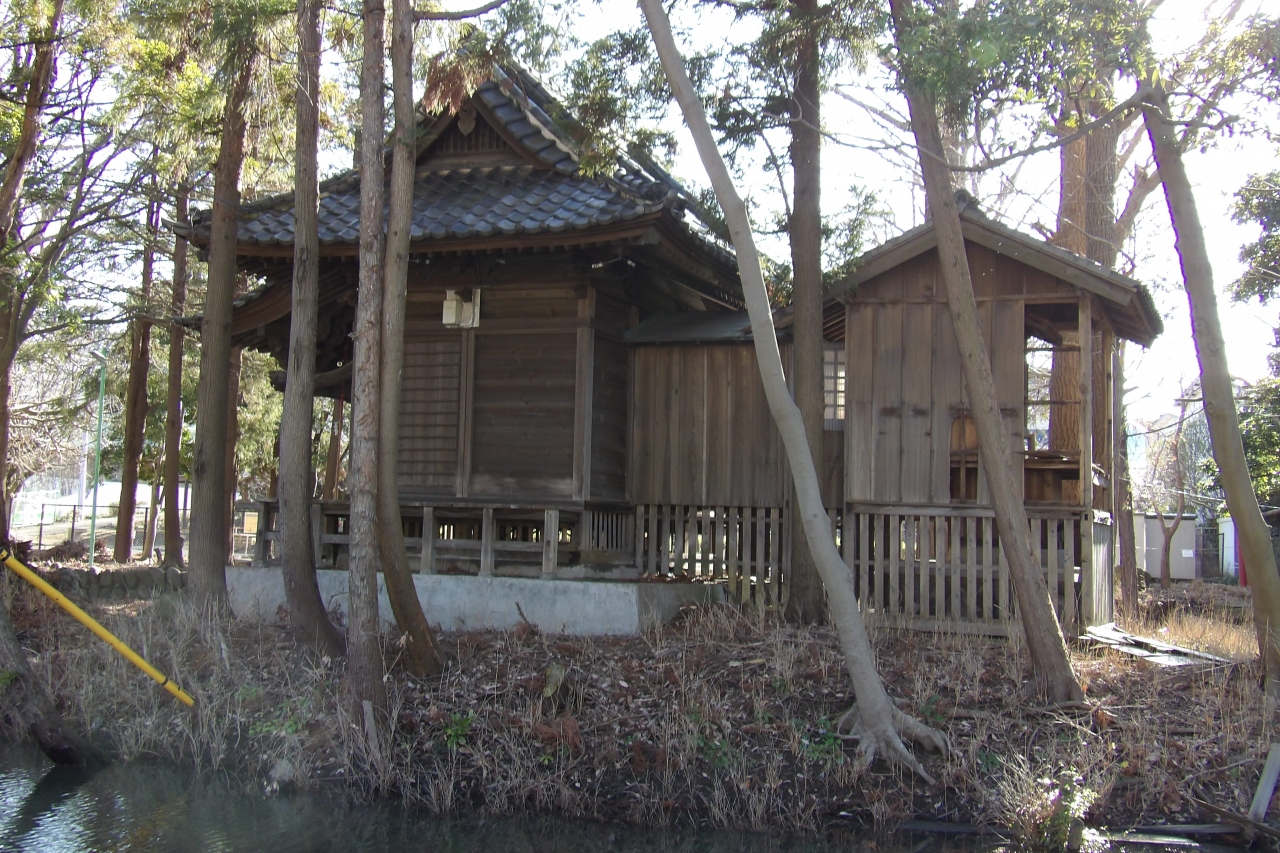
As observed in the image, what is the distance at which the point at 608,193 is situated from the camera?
34.1ft

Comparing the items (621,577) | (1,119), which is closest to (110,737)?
(621,577)

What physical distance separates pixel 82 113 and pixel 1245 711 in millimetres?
15989

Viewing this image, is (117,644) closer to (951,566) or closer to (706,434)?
(706,434)

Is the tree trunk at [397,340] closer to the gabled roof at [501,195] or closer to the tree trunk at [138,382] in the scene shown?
the gabled roof at [501,195]

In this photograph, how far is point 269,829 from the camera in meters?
7.15

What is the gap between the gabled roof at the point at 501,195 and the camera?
998cm

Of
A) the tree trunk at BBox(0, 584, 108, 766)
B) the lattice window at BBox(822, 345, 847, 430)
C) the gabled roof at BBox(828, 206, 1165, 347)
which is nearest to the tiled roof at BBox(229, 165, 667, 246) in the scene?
the gabled roof at BBox(828, 206, 1165, 347)

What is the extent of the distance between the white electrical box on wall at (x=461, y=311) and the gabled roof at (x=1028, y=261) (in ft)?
12.3

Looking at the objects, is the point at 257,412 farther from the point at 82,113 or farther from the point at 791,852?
the point at 791,852

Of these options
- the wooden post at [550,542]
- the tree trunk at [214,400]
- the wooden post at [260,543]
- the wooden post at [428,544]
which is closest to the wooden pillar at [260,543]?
the wooden post at [260,543]

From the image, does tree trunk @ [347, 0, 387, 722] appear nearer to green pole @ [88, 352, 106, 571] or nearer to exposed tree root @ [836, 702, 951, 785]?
exposed tree root @ [836, 702, 951, 785]

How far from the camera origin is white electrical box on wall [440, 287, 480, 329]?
1115 cm

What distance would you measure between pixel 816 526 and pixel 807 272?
3.51m

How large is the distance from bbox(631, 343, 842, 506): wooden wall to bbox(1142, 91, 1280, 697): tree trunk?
3771mm
